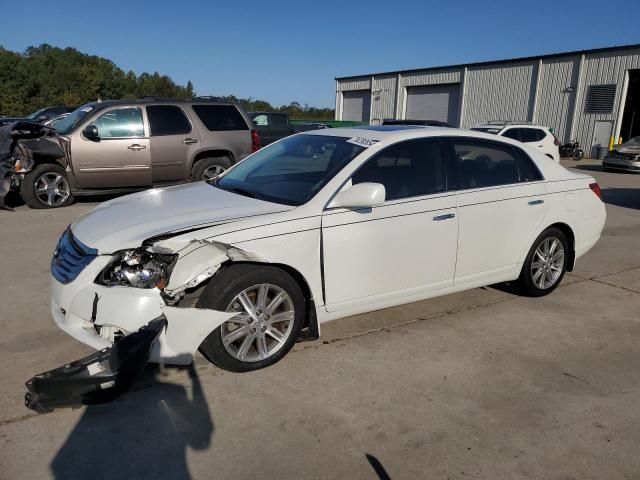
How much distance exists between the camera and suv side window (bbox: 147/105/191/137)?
9.20 meters

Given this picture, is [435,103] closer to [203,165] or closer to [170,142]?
[203,165]

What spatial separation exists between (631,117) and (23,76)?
6210cm

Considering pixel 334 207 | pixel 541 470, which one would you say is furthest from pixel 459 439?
pixel 334 207

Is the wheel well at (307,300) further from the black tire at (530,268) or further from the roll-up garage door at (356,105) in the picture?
the roll-up garage door at (356,105)

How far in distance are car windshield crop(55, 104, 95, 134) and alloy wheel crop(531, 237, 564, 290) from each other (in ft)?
25.2

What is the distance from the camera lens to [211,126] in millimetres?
9648

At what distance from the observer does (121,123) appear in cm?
909

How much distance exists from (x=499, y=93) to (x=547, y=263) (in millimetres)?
29121

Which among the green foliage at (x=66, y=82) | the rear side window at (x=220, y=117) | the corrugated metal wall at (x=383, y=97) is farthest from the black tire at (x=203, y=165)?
the green foliage at (x=66, y=82)

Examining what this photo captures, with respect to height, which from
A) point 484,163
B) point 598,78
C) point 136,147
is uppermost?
point 598,78

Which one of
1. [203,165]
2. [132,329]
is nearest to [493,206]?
[132,329]

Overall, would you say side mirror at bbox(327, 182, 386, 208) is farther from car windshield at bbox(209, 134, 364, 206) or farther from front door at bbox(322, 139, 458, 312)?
car windshield at bbox(209, 134, 364, 206)

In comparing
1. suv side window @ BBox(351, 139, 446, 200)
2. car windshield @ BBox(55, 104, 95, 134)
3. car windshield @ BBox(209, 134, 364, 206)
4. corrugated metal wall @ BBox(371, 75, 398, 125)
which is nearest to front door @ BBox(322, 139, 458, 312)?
suv side window @ BBox(351, 139, 446, 200)

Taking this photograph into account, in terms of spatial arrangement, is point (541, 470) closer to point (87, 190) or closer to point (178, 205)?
point (178, 205)
